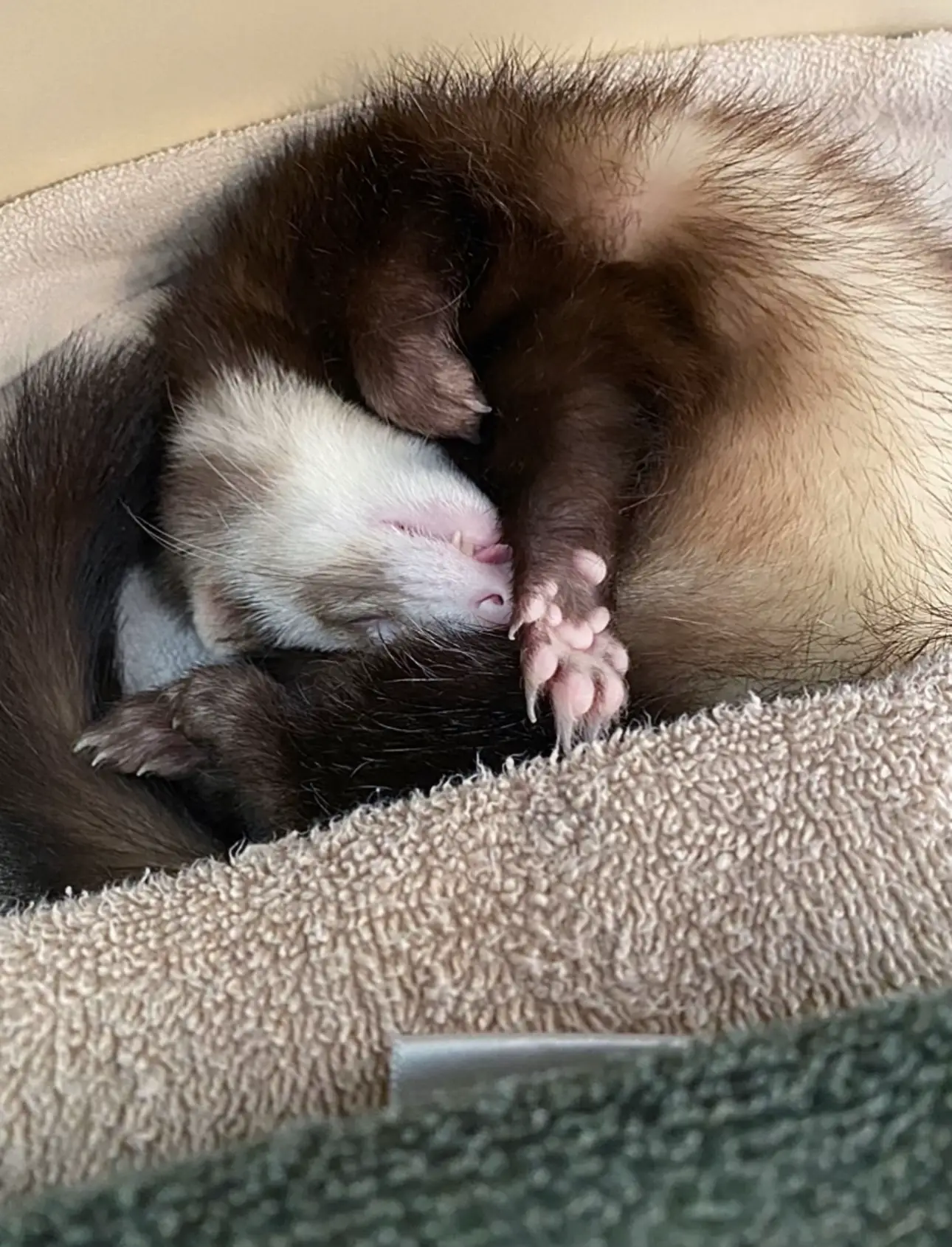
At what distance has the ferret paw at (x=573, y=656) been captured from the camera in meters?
0.87

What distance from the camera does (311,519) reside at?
3.59 ft

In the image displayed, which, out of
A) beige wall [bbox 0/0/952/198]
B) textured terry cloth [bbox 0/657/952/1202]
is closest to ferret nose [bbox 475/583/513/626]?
textured terry cloth [bbox 0/657/952/1202]

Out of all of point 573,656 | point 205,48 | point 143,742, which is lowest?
point 143,742

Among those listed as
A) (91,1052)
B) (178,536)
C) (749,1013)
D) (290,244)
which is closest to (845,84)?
(290,244)

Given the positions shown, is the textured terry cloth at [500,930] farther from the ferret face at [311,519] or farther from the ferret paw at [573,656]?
the ferret face at [311,519]

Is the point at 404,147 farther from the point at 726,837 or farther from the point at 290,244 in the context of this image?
the point at 726,837

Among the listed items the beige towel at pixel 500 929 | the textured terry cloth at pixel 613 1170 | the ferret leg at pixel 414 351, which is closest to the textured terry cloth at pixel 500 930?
the beige towel at pixel 500 929

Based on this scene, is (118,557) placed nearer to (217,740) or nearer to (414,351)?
(217,740)

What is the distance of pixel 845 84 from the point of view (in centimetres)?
125

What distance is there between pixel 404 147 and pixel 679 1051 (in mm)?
791

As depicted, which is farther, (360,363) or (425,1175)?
(360,363)

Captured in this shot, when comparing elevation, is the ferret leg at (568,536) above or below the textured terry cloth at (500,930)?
above

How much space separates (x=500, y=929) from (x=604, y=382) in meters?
0.46

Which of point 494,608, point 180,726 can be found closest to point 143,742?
point 180,726
